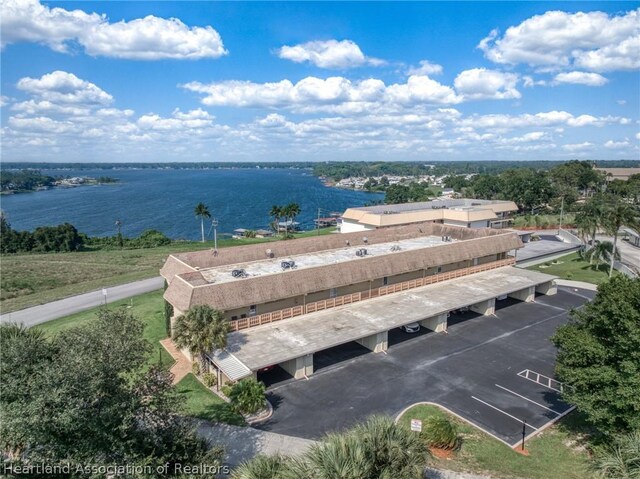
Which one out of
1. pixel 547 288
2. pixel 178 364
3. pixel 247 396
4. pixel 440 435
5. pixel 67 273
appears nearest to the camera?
pixel 440 435

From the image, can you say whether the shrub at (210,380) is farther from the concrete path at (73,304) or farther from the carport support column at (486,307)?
the carport support column at (486,307)

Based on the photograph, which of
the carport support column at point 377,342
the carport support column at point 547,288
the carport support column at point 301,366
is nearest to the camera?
the carport support column at point 301,366

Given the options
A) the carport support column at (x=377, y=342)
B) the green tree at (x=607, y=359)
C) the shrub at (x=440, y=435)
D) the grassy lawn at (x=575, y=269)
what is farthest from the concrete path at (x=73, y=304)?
the grassy lawn at (x=575, y=269)

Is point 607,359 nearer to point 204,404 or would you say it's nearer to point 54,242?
point 204,404

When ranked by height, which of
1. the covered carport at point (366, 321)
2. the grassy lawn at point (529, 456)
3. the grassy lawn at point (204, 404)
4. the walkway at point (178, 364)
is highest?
the covered carport at point (366, 321)

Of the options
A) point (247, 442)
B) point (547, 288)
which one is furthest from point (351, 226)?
point (247, 442)

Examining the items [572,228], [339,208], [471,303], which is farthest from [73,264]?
[339,208]

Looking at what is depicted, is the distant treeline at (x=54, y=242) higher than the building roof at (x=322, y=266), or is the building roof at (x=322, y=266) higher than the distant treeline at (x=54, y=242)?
the building roof at (x=322, y=266)
